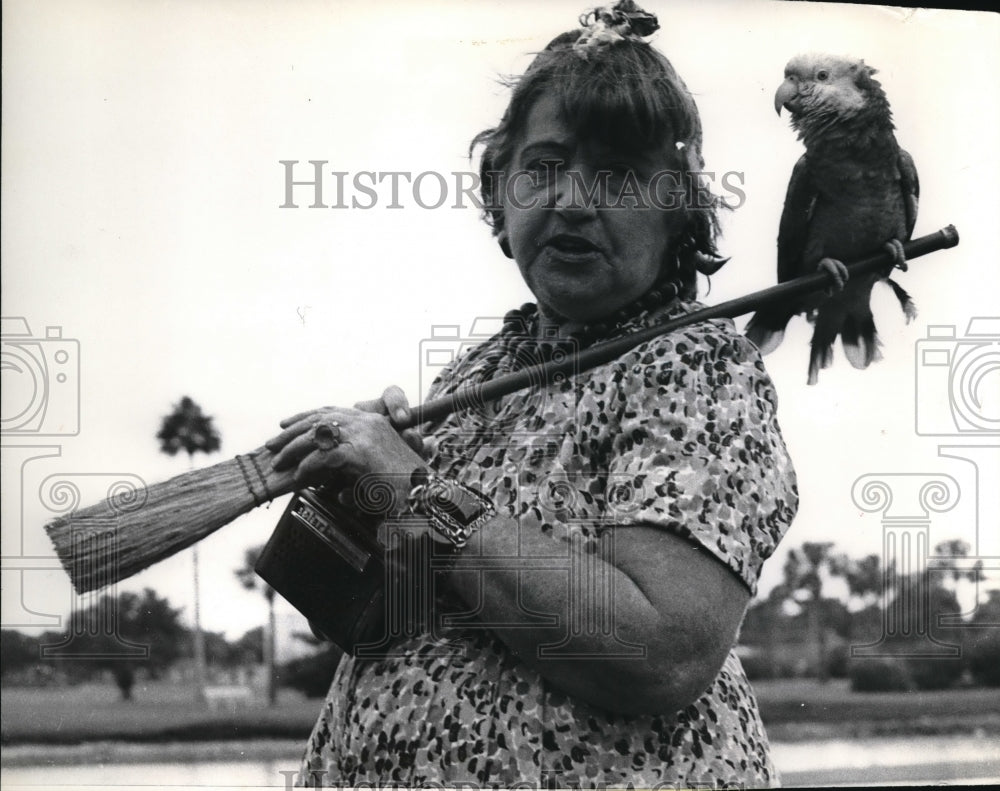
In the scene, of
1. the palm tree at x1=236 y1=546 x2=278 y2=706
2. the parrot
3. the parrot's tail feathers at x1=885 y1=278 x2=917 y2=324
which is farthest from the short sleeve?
the palm tree at x1=236 y1=546 x2=278 y2=706

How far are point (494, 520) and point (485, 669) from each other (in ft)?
0.66

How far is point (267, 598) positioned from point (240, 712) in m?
0.22

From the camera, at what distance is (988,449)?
7.29 ft

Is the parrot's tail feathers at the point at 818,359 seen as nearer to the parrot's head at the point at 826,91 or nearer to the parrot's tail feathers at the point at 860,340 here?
the parrot's tail feathers at the point at 860,340

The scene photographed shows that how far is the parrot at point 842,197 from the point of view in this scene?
2029mm

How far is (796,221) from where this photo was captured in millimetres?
2064

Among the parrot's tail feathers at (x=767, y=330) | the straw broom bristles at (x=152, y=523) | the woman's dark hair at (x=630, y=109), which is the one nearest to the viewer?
the woman's dark hair at (x=630, y=109)

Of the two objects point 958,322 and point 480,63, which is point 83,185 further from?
point 958,322

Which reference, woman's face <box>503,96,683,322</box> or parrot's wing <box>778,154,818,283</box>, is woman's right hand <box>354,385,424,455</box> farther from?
parrot's wing <box>778,154,818,283</box>

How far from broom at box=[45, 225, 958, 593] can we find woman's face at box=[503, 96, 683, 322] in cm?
10

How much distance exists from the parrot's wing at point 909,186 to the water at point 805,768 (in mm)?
970

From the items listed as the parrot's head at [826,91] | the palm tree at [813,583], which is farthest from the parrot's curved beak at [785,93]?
the palm tree at [813,583]

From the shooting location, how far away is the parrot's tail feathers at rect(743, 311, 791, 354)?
1.92 metres

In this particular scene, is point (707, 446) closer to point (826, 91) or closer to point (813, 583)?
point (813, 583)
